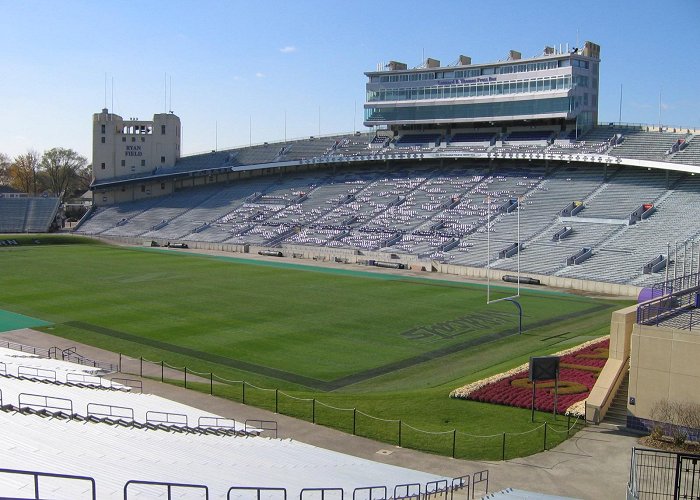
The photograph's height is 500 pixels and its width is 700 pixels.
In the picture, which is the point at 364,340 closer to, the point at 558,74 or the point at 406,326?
the point at 406,326

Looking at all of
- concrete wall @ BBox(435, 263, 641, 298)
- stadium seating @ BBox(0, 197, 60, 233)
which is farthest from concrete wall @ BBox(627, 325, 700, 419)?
stadium seating @ BBox(0, 197, 60, 233)

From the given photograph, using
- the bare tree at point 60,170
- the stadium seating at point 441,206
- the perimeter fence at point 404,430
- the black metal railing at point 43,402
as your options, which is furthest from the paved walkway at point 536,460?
the bare tree at point 60,170

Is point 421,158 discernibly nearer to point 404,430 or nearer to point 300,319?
point 300,319

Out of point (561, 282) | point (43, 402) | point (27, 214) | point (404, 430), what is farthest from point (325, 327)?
point (27, 214)

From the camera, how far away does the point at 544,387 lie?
26984 mm

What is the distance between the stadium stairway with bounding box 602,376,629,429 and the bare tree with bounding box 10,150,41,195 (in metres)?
133

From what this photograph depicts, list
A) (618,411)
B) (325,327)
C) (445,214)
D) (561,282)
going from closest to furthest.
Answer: (618,411), (325,327), (561,282), (445,214)

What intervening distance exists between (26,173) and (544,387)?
435 ft

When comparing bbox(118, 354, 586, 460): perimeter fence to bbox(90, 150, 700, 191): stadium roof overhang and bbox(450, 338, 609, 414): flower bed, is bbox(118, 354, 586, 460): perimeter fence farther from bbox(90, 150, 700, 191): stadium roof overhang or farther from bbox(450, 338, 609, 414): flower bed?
bbox(90, 150, 700, 191): stadium roof overhang

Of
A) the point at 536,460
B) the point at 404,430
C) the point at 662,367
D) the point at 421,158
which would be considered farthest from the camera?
the point at 421,158

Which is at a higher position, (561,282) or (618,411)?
(561,282)

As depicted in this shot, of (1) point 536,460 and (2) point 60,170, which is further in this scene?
(2) point 60,170

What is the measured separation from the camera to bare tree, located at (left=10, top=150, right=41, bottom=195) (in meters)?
138

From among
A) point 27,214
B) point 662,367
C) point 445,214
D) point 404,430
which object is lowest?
point 404,430
